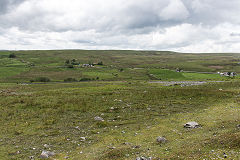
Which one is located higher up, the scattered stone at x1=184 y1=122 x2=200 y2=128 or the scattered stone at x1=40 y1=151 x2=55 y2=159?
the scattered stone at x1=184 y1=122 x2=200 y2=128

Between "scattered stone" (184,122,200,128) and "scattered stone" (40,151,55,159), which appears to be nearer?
"scattered stone" (40,151,55,159)

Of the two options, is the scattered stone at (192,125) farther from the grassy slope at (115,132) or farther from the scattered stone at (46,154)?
the scattered stone at (46,154)

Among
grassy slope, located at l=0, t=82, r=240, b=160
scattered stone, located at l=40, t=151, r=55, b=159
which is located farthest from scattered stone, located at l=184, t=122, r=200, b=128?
scattered stone, located at l=40, t=151, r=55, b=159

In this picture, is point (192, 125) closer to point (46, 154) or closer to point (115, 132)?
point (115, 132)

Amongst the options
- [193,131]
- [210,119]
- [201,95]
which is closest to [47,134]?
[193,131]

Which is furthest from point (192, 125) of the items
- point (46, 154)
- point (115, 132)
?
point (46, 154)

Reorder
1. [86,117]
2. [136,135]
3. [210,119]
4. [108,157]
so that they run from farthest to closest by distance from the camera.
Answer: [86,117] < [210,119] < [136,135] < [108,157]

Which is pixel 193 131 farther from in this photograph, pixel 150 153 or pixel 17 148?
pixel 17 148

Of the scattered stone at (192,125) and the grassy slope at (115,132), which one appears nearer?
the grassy slope at (115,132)

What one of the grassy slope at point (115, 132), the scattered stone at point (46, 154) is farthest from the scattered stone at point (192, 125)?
the scattered stone at point (46, 154)

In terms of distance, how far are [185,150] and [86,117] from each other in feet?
43.0

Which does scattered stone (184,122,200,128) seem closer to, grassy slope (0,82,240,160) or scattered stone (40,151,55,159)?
grassy slope (0,82,240,160)

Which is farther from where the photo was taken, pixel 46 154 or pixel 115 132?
pixel 115 132

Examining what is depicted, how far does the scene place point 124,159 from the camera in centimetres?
986
